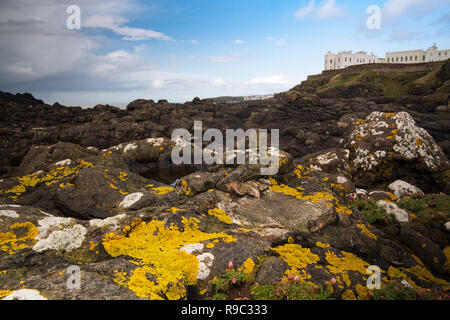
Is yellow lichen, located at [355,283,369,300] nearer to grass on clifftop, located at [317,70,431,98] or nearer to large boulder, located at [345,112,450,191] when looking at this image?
large boulder, located at [345,112,450,191]

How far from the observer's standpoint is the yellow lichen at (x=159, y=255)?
13.6 ft

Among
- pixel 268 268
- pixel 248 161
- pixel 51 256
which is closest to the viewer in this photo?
pixel 268 268

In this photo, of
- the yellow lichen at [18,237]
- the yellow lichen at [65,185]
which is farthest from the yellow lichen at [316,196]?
the yellow lichen at [65,185]

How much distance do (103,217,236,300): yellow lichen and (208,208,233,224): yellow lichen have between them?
0.82 metres

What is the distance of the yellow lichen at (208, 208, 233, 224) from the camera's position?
7.48 meters

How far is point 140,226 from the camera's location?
Result: 21.3 feet

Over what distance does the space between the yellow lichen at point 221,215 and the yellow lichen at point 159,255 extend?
0.82 meters

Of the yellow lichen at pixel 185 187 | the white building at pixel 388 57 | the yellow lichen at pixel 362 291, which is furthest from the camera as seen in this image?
the white building at pixel 388 57

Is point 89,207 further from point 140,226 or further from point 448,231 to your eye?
point 448,231

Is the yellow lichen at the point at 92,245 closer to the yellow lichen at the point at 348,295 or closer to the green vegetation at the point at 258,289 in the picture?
the green vegetation at the point at 258,289

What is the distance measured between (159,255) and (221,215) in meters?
2.80
